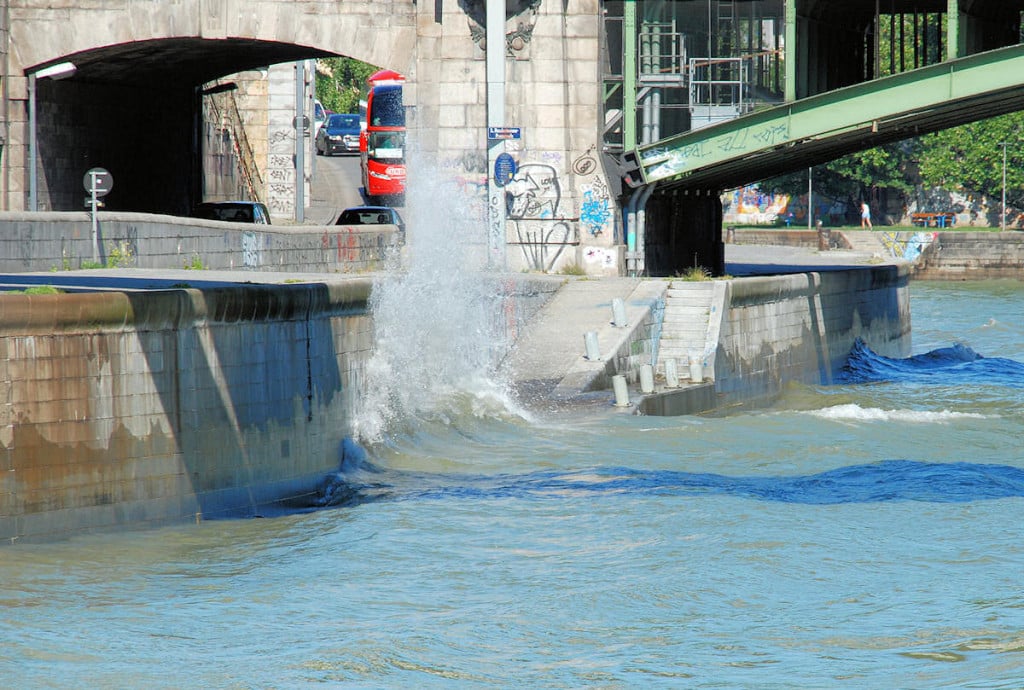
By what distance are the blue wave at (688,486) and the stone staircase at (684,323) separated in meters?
6.51

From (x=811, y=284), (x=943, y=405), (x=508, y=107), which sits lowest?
(x=943, y=405)

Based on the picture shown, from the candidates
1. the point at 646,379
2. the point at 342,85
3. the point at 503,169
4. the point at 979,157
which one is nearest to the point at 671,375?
the point at 646,379

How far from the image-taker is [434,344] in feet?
68.6

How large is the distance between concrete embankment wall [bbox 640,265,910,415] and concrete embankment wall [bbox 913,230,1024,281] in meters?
33.7

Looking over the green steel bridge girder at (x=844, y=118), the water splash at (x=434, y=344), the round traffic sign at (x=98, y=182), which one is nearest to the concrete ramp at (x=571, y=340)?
the water splash at (x=434, y=344)

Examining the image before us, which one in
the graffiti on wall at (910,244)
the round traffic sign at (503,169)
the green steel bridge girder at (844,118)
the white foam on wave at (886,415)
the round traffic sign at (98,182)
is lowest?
the white foam on wave at (886,415)

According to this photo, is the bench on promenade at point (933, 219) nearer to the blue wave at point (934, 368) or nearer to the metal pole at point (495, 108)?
the blue wave at point (934, 368)

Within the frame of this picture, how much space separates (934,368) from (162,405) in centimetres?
2445

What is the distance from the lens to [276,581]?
11.7m

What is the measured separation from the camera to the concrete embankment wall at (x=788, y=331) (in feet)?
78.6

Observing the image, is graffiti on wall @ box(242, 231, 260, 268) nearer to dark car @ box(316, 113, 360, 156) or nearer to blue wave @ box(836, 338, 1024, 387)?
blue wave @ box(836, 338, 1024, 387)

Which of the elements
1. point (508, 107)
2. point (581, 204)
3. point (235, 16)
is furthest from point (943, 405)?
point (235, 16)

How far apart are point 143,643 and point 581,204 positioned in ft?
67.2

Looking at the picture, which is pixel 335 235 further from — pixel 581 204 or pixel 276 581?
pixel 276 581
